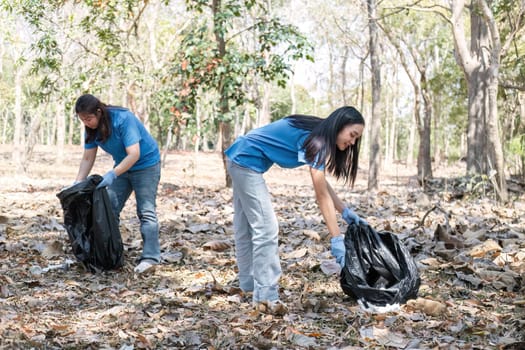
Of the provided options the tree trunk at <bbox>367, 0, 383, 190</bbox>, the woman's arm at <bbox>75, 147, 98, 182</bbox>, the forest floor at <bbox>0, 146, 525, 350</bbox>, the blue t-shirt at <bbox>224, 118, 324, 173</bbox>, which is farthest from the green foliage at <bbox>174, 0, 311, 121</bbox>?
the blue t-shirt at <bbox>224, 118, 324, 173</bbox>

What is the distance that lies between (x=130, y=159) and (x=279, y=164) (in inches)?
54.5

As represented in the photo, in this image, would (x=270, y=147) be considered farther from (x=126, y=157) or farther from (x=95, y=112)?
(x=95, y=112)

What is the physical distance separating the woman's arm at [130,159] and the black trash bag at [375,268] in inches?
67.9

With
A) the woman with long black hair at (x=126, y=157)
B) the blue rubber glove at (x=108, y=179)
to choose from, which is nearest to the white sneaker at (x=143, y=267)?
the woman with long black hair at (x=126, y=157)

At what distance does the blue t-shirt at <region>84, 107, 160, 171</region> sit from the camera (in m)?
4.46

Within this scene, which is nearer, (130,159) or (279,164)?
(279,164)

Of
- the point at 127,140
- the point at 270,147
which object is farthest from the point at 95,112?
the point at 270,147

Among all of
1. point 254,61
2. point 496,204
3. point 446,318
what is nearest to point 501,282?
point 446,318

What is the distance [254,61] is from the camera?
10.3 meters

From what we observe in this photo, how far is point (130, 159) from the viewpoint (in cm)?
441

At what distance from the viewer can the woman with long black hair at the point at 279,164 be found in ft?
10.8

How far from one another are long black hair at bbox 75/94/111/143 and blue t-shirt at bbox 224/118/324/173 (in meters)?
1.25

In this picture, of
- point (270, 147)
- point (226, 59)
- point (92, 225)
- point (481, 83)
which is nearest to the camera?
point (270, 147)

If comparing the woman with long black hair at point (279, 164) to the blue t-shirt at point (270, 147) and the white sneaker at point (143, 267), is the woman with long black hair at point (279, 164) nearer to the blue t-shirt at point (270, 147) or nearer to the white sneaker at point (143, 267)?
the blue t-shirt at point (270, 147)
